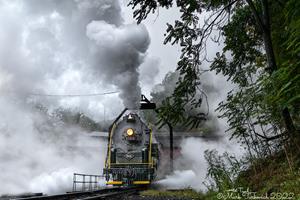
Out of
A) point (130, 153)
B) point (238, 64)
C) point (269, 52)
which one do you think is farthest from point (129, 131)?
point (269, 52)

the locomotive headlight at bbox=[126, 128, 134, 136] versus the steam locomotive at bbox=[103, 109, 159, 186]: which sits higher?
the locomotive headlight at bbox=[126, 128, 134, 136]

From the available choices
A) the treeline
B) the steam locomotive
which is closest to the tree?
the treeline

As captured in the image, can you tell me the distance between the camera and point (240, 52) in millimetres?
6695

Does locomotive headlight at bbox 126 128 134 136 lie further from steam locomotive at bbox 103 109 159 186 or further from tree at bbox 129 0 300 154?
tree at bbox 129 0 300 154

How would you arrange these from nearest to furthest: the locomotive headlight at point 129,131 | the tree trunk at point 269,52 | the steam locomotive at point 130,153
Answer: the tree trunk at point 269,52, the steam locomotive at point 130,153, the locomotive headlight at point 129,131

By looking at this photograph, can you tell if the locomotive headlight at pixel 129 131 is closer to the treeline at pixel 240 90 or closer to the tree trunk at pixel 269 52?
the treeline at pixel 240 90

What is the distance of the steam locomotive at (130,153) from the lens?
47.3ft

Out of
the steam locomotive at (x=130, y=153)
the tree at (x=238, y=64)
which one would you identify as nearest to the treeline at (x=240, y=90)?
the tree at (x=238, y=64)

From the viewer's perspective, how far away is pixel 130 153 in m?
15.5

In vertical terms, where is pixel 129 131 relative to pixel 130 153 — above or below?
above

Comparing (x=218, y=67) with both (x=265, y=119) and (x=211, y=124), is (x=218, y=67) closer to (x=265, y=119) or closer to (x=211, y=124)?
(x=265, y=119)

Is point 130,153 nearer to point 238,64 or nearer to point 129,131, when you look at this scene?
point 129,131

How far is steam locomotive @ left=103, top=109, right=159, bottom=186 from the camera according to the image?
568 inches

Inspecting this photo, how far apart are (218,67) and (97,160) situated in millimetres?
18602
